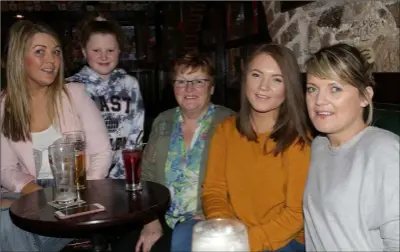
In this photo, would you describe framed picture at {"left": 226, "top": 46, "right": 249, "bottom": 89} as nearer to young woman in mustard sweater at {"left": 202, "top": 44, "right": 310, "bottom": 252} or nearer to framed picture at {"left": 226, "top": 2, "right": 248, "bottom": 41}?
framed picture at {"left": 226, "top": 2, "right": 248, "bottom": 41}

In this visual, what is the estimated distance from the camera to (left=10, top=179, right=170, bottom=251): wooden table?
4.59 ft

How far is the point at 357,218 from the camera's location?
1.24m

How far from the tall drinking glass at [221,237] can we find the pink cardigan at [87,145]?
1.26 meters

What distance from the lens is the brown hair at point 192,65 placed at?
2121 millimetres

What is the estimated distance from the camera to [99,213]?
1.47m

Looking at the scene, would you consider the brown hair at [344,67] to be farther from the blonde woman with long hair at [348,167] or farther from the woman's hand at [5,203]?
the woman's hand at [5,203]

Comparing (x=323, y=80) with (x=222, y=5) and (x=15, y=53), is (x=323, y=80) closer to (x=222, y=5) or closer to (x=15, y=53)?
(x=15, y=53)

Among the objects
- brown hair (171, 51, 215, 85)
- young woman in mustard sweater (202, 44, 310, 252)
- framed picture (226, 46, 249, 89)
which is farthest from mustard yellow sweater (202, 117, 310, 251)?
framed picture (226, 46, 249, 89)

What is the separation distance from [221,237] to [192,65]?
130 cm

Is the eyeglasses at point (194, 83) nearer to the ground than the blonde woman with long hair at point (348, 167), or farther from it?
farther from it

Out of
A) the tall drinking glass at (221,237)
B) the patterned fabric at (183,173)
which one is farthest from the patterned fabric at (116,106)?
the tall drinking glass at (221,237)

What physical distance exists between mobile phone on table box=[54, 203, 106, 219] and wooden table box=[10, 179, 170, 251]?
2 cm

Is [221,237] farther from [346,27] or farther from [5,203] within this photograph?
[346,27]

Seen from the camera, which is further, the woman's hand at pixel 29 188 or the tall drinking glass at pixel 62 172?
the woman's hand at pixel 29 188
